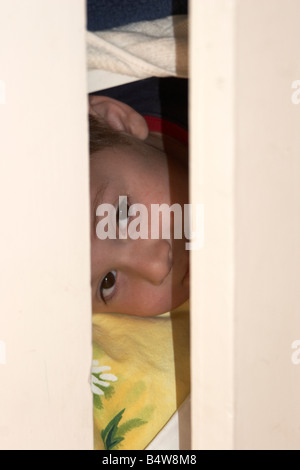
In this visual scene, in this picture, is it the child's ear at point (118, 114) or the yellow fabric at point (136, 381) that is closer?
the yellow fabric at point (136, 381)

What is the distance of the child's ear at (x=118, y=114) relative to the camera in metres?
1.00

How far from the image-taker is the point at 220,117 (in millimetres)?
419

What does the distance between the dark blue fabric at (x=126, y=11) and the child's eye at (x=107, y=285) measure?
46 cm

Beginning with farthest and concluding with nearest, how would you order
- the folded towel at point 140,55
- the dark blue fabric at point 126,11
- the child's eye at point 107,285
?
the child's eye at point 107,285
the dark blue fabric at point 126,11
the folded towel at point 140,55

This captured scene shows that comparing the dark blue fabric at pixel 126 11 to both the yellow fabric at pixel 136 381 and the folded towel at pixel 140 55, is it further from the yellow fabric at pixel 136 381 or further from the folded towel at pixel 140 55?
the yellow fabric at pixel 136 381

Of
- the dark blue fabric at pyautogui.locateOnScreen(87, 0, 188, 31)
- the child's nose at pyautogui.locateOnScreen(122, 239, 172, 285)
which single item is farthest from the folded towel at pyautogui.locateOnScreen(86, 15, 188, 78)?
the child's nose at pyautogui.locateOnScreen(122, 239, 172, 285)

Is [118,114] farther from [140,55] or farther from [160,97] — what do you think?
[140,55]

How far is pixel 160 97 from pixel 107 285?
1.35 feet

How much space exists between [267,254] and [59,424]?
0.80ft

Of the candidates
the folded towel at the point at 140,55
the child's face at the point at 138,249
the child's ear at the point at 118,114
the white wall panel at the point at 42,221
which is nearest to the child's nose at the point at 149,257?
the child's face at the point at 138,249

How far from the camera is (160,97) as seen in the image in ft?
3.66

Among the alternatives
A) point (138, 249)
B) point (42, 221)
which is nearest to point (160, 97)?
point (138, 249)

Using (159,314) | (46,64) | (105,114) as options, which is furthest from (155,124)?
(46,64)

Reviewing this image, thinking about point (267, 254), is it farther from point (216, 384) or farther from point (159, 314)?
point (159, 314)
